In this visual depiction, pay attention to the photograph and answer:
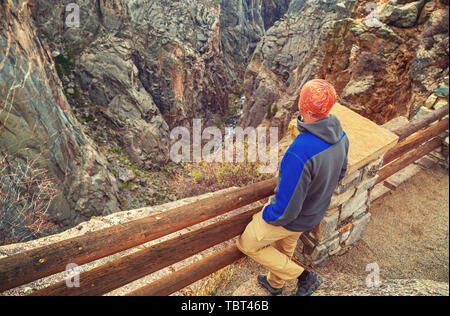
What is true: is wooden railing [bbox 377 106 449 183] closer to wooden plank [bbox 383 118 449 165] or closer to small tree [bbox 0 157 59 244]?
wooden plank [bbox 383 118 449 165]

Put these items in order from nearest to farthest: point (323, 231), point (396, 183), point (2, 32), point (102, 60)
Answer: point (323, 231) → point (396, 183) → point (2, 32) → point (102, 60)

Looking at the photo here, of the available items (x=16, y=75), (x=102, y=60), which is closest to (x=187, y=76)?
(x=102, y=60)

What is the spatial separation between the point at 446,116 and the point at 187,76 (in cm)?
4114

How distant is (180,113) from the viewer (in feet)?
140

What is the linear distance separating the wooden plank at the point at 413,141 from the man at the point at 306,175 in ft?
7.17

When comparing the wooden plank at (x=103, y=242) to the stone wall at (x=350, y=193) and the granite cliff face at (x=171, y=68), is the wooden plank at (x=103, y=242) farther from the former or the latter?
the granite cliff face at (x=171, y=68)

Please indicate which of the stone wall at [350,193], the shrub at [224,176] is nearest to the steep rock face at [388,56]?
the shrub at [224,176]

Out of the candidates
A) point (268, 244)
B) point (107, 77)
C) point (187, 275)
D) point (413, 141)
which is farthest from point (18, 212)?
point (107, 77)

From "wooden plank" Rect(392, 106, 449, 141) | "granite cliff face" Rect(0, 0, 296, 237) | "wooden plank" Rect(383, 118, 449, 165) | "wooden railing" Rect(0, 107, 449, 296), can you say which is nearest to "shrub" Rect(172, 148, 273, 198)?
"wooden plank" Rect(383, 118, 449, 165)

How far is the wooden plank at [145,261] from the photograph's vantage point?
2.01 m

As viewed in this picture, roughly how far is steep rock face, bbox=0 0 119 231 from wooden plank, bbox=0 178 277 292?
1376cm

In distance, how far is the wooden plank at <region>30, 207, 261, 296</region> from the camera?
201 cm
